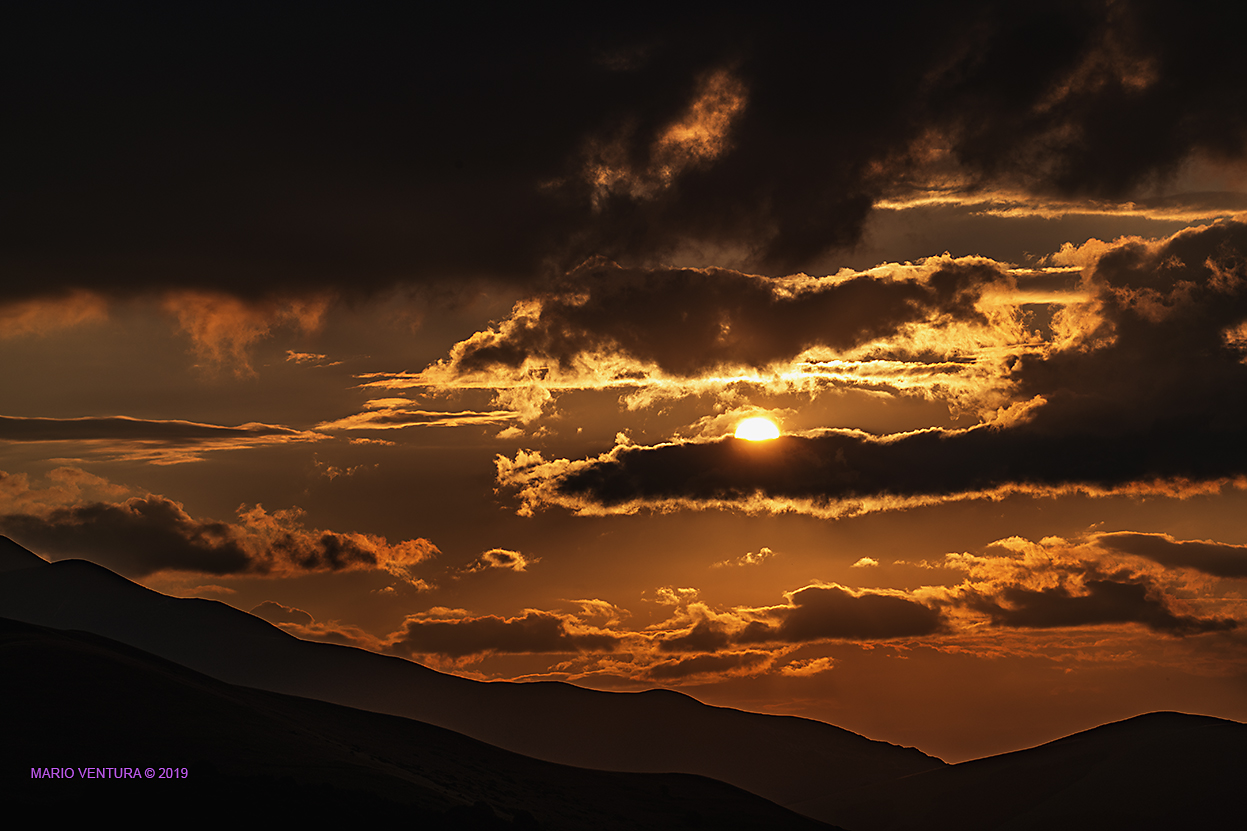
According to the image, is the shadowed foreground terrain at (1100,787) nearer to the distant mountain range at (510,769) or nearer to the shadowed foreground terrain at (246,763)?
the distant mountain range at (510,769)

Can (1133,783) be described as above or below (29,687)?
Answer: below

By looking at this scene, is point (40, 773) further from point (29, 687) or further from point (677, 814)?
point (677, 814)

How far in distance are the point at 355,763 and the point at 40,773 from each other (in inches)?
1029

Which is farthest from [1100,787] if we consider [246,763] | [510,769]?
[246,763]

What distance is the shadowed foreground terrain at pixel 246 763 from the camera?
7181cm

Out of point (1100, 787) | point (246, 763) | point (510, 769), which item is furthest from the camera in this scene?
point (1100, 787)

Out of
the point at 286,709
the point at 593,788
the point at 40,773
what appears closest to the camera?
the point at 40,773

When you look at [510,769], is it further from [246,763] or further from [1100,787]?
[1100,787]

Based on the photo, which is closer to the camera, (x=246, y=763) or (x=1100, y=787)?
(x=246, y=763)

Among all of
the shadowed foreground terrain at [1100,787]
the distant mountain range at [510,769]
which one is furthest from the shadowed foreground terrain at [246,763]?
the shadowed foreground terrain at [1100,787]

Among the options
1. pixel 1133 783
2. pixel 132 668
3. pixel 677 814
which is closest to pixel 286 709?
pixel 132 668

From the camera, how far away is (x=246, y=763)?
8462 cm

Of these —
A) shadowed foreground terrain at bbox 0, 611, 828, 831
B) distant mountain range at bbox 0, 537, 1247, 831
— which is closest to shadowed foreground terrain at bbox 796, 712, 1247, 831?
distant mountain range at bbox 0, 537, 1247, 831

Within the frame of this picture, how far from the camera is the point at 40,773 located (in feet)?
246
